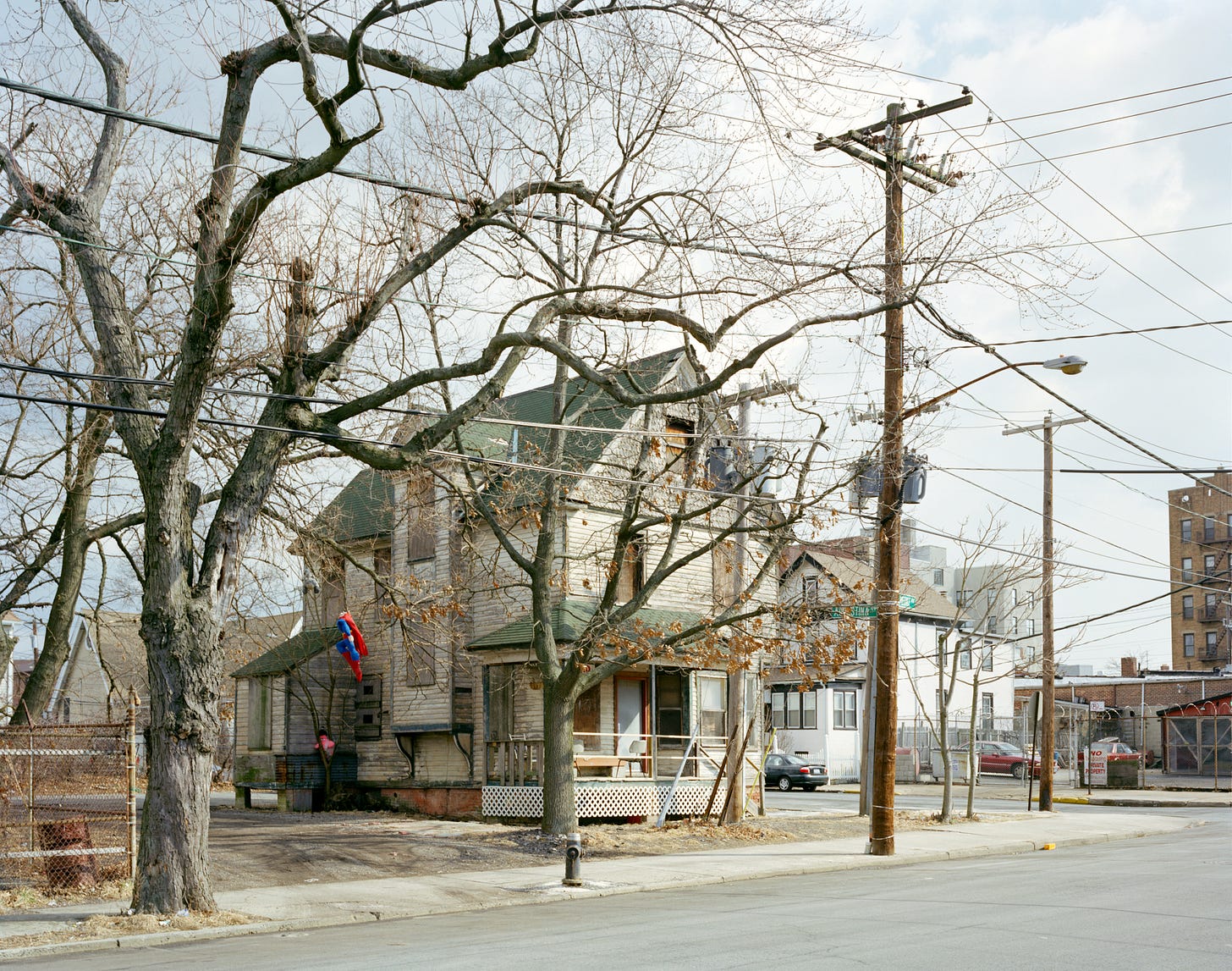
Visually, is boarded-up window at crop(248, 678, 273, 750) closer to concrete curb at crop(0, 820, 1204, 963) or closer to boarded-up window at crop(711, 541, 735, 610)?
boarded-up window at crop(711, 541, 735, 610)

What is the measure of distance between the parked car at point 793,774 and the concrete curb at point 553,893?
1962 cm

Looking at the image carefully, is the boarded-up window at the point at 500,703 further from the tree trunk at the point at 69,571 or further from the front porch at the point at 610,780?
the tree trunk at the point at 69,571

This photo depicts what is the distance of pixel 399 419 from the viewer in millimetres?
19625

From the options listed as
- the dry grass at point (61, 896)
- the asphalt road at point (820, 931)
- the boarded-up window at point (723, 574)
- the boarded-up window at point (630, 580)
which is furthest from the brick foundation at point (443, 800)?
the dry grass at point (61, 896)

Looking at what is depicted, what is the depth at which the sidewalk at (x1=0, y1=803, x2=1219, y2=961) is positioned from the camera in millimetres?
13844

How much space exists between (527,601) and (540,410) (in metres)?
5.23

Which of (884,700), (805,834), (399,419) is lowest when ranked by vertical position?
(805,834)

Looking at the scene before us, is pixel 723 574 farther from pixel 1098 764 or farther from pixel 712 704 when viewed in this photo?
pixel 1098 764

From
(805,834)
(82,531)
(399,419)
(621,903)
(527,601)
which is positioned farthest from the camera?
(527,601)

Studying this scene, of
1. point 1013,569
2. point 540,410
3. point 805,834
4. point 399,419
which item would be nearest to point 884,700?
point 805,834

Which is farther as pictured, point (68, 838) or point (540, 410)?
point (540, 410)

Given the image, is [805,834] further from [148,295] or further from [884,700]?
[148,295]

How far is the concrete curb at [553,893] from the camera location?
12727mm

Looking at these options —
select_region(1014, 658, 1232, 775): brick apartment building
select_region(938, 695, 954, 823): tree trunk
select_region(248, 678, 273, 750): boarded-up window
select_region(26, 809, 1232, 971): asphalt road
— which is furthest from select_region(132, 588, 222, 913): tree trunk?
select_region(1014, 658, 1232, 775): brick apartment building
